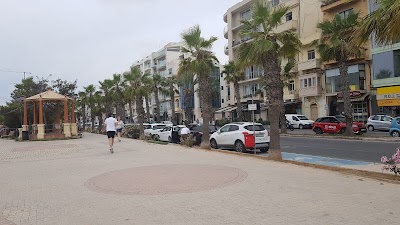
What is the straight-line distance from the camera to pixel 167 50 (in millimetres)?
91250

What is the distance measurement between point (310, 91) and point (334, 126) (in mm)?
16200

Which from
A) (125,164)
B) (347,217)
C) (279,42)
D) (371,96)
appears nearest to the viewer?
(347,217)

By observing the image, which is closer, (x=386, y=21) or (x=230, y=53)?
(x=386, y=21)

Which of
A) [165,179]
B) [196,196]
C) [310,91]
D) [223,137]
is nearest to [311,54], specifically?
[310,91]

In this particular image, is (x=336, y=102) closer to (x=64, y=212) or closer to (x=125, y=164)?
(x=125, y=164)

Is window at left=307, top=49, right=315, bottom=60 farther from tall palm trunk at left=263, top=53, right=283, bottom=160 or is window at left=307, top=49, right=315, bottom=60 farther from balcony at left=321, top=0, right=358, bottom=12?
tall palm trunk at left=263, top=53, right=283, bottom=160

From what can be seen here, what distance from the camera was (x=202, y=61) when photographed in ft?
58.3

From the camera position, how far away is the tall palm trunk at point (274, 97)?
1291cm

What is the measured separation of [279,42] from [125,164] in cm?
698

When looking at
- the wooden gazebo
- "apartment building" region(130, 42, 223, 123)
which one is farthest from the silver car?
"apartment building" region(130, 42, 223, 123)

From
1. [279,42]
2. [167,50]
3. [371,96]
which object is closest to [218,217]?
[279,42]

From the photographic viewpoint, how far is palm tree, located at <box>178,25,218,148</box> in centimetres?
1794

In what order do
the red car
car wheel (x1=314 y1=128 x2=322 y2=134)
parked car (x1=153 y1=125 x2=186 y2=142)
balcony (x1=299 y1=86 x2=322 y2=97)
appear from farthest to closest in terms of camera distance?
balcony (x1=299 y1=86 x2=322 y2=97)
car wheel (x1=314 y1=128 x2=322 y2=134)
the red car
parked car (x1=153 y1=125 x2=186 y2=142)

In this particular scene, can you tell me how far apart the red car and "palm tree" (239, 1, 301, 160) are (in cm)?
1708
